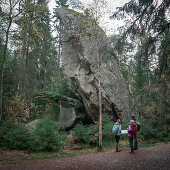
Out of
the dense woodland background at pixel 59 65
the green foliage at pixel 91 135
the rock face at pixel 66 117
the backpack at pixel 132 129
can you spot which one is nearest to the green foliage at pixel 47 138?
the dense woodland background at pixel 59 65

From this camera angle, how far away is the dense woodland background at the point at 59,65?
206 inches

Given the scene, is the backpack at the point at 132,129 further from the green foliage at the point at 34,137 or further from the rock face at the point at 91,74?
the rock face at the point at 91,74

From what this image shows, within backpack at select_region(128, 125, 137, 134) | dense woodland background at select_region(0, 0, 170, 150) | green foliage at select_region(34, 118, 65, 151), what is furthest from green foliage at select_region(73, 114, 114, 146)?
backpack at select_region(128, 125, 137, 134)

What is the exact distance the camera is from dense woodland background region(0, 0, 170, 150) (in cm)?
524

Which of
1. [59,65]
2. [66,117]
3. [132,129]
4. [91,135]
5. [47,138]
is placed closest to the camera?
[132,129]

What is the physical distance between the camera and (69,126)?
14.2 m

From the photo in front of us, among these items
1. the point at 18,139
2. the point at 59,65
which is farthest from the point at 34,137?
the point at 59,65

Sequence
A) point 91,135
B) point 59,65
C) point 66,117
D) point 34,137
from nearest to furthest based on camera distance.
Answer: point 34,137
point 91,135
point 66,117
point 59,65

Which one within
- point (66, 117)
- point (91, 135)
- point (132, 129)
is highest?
point (132, 129)

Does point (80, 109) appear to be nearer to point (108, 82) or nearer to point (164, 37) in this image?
point (108, 82)

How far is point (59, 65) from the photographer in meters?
22.2

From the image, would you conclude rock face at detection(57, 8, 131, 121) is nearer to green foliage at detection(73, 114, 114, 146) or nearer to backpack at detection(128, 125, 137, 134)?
green foliage at detection(73, 114, 114, 146)

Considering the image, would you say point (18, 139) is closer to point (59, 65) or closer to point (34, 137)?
point (34, 137)

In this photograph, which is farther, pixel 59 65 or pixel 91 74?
pixel 59 65
